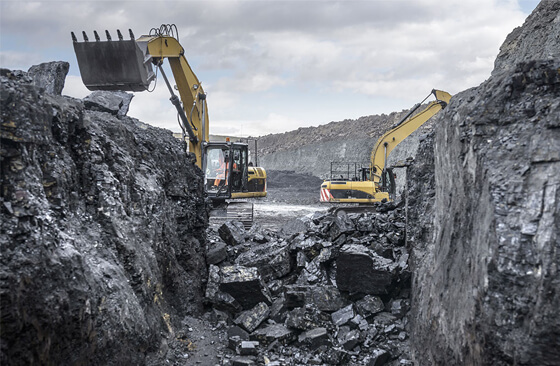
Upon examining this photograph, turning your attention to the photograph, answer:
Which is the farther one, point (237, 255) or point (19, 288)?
point (237, 255)

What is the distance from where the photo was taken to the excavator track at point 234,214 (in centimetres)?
1316

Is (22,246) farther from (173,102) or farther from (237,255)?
(173,102)

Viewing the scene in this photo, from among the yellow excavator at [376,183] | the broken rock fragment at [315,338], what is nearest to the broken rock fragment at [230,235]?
the broken rock fragment at [315,338]

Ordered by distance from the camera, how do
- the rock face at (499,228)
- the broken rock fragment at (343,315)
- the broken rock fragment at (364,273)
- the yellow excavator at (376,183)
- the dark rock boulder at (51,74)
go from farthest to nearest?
the yellow excavator at (376,183)
the broken rock fragment at (364,273)
the broken rock fragment at (343,315)
the dark rock boulder at (51,74)
the rock face at (499,228)

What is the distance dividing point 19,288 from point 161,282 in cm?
274

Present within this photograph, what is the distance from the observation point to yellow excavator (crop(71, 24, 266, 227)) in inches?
343

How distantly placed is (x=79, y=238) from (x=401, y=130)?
13.1m

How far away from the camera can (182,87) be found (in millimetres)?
12055

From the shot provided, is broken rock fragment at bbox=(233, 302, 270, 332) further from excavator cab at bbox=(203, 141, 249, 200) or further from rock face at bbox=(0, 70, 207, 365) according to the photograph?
excavator cab at bbox=(203, 141, 249, 200)

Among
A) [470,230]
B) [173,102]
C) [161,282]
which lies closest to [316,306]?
[161,282]

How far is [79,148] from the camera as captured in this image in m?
4.30

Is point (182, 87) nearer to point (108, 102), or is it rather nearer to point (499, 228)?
point (108, 102)

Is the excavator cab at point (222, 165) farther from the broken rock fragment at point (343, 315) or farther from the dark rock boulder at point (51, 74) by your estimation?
the broken rock fragment at point (343, 315)

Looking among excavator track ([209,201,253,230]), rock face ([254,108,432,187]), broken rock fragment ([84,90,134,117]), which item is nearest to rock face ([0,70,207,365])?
broken rock fragment ([84,90,134,117])
